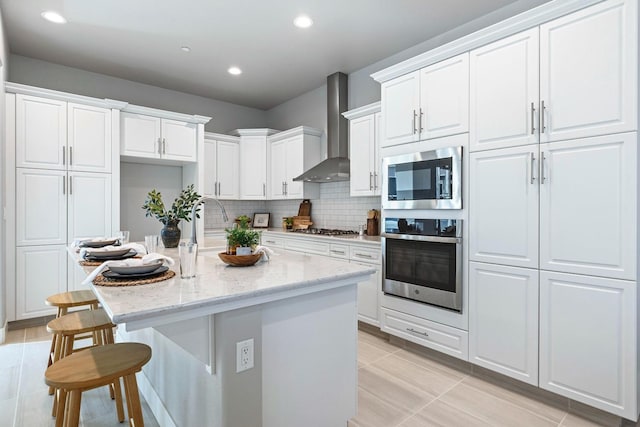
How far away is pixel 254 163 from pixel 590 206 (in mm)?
4294

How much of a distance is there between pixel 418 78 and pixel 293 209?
3.02m

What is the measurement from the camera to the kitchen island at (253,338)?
47.7 inches

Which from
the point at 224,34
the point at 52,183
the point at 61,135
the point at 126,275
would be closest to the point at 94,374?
the point at 126,275

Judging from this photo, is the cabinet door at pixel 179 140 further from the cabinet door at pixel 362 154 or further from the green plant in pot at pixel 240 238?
the green plant in pot at pixel 240 238

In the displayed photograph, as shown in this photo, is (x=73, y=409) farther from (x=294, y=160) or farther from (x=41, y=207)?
(x=294, y=160)

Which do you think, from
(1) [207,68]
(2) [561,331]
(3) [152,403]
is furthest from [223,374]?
(1) [207,68]

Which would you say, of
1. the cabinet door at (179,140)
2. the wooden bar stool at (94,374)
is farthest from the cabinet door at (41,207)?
the wooden bar stool at (94,374)

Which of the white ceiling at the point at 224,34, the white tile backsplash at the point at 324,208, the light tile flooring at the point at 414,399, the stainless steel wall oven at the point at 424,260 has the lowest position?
the light tile flooring at the point at 414,399

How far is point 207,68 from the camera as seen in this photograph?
13.9 ft

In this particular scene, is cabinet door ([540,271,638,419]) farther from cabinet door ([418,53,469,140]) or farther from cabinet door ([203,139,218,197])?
cabinet door ([203,139,218,197])

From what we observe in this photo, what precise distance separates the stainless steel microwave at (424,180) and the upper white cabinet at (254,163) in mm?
2691

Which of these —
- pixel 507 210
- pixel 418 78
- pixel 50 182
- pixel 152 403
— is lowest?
pixel 152 403

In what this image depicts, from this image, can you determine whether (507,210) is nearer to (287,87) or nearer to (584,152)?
(584,152)

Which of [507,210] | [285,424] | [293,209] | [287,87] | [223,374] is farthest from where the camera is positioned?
[293,209]
